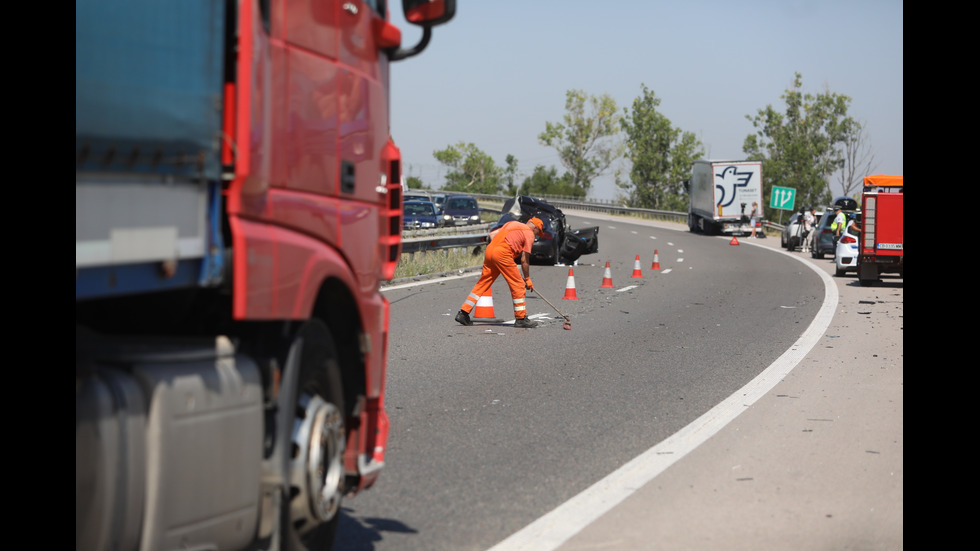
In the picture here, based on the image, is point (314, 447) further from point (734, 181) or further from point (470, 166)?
point (470, 166)

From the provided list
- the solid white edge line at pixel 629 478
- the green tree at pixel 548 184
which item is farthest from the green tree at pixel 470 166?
the solid white edge line at pixel 629 478

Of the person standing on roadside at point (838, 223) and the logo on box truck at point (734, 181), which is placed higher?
the logo on box truck at point (734, 181)

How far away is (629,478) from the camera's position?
20.9 feet

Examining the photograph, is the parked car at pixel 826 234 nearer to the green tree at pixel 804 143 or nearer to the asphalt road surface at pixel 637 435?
the asphalt road surface at pixel 637 435

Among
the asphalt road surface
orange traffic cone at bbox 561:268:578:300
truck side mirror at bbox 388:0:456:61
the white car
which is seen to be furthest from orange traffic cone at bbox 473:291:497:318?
the white car

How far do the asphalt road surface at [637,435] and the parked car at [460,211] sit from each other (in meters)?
29.2

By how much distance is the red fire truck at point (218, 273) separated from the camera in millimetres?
2895

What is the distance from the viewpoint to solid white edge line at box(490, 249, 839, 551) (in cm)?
510

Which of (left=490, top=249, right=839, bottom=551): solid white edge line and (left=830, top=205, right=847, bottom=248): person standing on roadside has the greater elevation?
(left=830, top=205, right=847, bottom=248): person standing on roadside

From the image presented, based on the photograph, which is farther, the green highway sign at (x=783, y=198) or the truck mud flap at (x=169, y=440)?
the green highway sign at (x=783, y=198)

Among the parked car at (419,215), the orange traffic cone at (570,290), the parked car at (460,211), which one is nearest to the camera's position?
the orange traffic cone at (570,290)

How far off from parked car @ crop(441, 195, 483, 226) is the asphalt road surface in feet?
95.7

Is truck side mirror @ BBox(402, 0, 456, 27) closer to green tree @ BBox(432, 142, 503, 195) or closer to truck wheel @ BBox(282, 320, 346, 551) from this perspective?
truck wheel @ BBox(282, 320, 346, 551)
